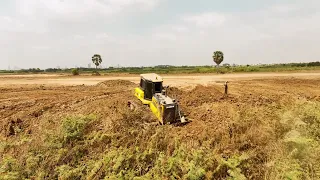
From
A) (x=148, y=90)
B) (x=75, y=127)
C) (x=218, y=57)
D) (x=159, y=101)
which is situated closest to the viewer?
(x=75, y=127)

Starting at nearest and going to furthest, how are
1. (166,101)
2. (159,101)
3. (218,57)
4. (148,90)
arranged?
(166,101) < (159,101) < (148,90) < (218,57)

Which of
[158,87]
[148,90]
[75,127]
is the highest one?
[158,87]

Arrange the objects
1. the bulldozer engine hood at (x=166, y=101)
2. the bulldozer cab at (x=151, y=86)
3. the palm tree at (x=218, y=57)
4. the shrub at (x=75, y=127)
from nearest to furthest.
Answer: the shrub at (x=75, y=127), the bulldozer engine hood at (x=166, y=101), the bulldozer cab at (x=151, y=86), the palm tree at (x=218, y=57)

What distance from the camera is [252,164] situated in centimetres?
838

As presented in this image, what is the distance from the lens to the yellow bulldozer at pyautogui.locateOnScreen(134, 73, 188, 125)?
36.2 feet

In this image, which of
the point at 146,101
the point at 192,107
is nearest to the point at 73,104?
the point at 146,101

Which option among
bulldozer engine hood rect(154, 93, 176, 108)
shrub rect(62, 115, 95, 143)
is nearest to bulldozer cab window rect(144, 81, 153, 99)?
bulldozer engine hood rect(154, 93, 176, 108)

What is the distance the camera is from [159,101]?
37.9 ft

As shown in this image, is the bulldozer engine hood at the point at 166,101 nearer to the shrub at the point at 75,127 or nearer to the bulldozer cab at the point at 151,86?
the bulldozer cab at the point at 151,86

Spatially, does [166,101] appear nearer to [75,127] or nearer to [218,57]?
[75,127]

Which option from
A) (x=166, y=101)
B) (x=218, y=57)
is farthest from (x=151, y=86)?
(x=218, y=57)

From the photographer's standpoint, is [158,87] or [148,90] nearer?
[158,87]

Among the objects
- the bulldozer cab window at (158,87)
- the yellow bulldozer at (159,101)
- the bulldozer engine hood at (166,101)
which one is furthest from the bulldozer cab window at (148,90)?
the bulldozer engine hood at (166,101)

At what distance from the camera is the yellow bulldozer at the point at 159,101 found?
11.0 meters
